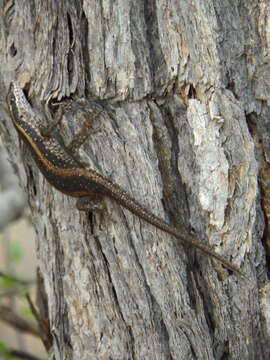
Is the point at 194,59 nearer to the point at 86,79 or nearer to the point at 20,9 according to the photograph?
the point at 86,79

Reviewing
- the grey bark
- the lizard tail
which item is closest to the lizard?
the lizard tail

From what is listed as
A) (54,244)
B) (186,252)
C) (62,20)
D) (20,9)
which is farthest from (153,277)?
(20,9)

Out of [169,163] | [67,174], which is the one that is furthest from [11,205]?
[169,163]

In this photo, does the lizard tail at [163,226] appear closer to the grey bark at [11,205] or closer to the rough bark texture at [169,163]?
the rough bark texture at [169,163]

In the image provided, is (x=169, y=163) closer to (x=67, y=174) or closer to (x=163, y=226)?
(x=163, y=226)

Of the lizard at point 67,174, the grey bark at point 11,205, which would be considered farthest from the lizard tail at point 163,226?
the grey bark at point 11,205

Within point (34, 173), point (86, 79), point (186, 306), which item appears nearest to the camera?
point (186, 306)
